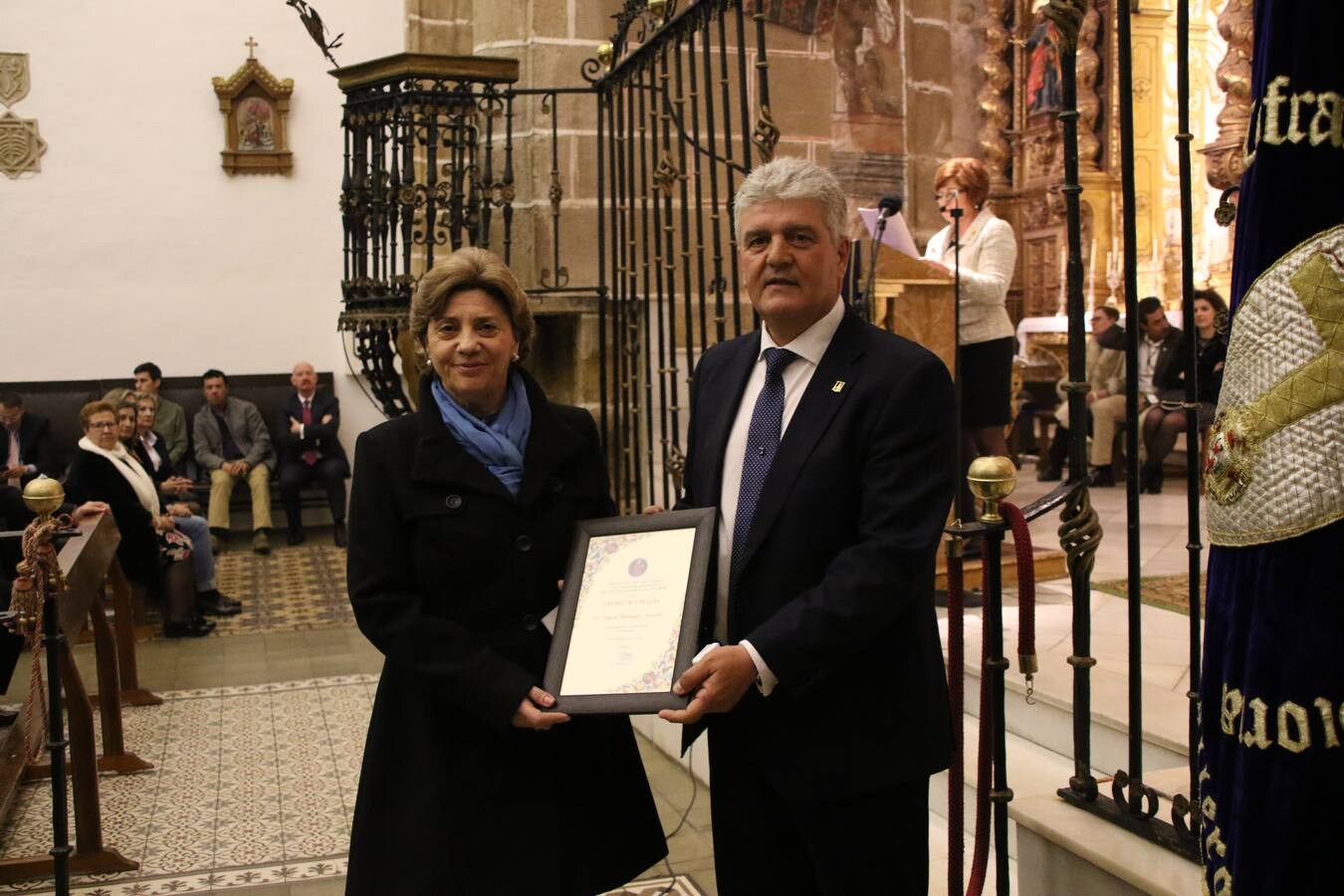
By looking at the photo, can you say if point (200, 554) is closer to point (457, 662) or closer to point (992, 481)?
point (457, 662)

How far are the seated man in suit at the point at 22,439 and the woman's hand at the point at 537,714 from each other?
275 inches

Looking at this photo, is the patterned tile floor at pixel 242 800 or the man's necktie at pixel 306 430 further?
the man's necktie at pixel 306 430

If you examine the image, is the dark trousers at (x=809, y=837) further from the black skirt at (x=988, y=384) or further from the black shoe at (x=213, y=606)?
the black shoe at (x=213, y=606)

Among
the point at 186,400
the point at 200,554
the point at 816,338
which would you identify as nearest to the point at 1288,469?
the point at 816,338

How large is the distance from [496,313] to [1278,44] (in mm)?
1185

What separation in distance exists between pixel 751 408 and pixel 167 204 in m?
8.47

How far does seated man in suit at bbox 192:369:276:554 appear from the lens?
28.9ft

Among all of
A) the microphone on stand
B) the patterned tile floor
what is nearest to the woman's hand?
the patterned tile floor

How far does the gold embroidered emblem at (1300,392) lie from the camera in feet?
4.40

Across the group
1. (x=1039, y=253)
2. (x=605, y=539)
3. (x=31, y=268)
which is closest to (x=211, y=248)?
(x=31, y=268)

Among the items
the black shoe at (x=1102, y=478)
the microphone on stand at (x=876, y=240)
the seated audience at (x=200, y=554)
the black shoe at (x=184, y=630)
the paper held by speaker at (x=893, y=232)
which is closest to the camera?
the microphone on stand at (x=876, y=240)

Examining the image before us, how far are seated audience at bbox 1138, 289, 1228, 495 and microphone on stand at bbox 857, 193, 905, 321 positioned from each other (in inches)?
142

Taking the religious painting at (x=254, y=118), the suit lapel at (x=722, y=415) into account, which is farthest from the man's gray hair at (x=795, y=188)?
the religious painting at (x=254, y=118)

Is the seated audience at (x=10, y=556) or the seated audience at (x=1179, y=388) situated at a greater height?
the seated audience at (x=1179, y=388)
